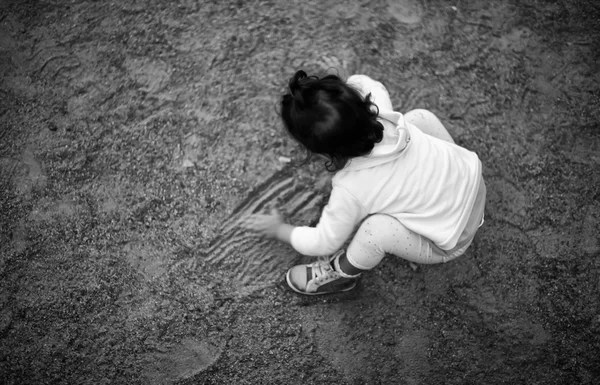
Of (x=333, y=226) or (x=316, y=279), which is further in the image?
(x=316, y=279)

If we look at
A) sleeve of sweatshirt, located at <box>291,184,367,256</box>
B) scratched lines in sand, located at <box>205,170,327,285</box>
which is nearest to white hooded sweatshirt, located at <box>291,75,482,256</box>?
sleeve of sweatshirt, located at <box>291,184,367,256</box>

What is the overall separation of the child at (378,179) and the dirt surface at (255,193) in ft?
0.87

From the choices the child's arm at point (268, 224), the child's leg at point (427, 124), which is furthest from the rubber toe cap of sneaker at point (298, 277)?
the child's leg at point (427, 124)

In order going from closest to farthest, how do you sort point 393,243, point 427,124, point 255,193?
1. point 393,243
2. point 427,124
3. point 255,193

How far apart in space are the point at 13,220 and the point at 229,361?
0.87 meters

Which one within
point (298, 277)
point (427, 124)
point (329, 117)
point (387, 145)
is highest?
point (329, 117)

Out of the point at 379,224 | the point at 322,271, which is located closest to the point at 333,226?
the point at 379,224

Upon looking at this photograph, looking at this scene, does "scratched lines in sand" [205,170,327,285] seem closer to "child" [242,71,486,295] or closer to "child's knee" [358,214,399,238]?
"child" [242,71,486,295]

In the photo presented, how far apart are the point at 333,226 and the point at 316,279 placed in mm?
275

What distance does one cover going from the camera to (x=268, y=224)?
4.92 ft

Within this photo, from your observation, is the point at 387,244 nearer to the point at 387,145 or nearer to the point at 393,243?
the point at 393,243

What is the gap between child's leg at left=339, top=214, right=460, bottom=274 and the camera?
4.14 feet

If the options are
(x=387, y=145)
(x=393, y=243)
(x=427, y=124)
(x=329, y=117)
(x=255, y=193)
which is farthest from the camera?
(x=255, y=193)

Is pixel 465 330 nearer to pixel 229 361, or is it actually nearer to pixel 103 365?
pixel 229 361
